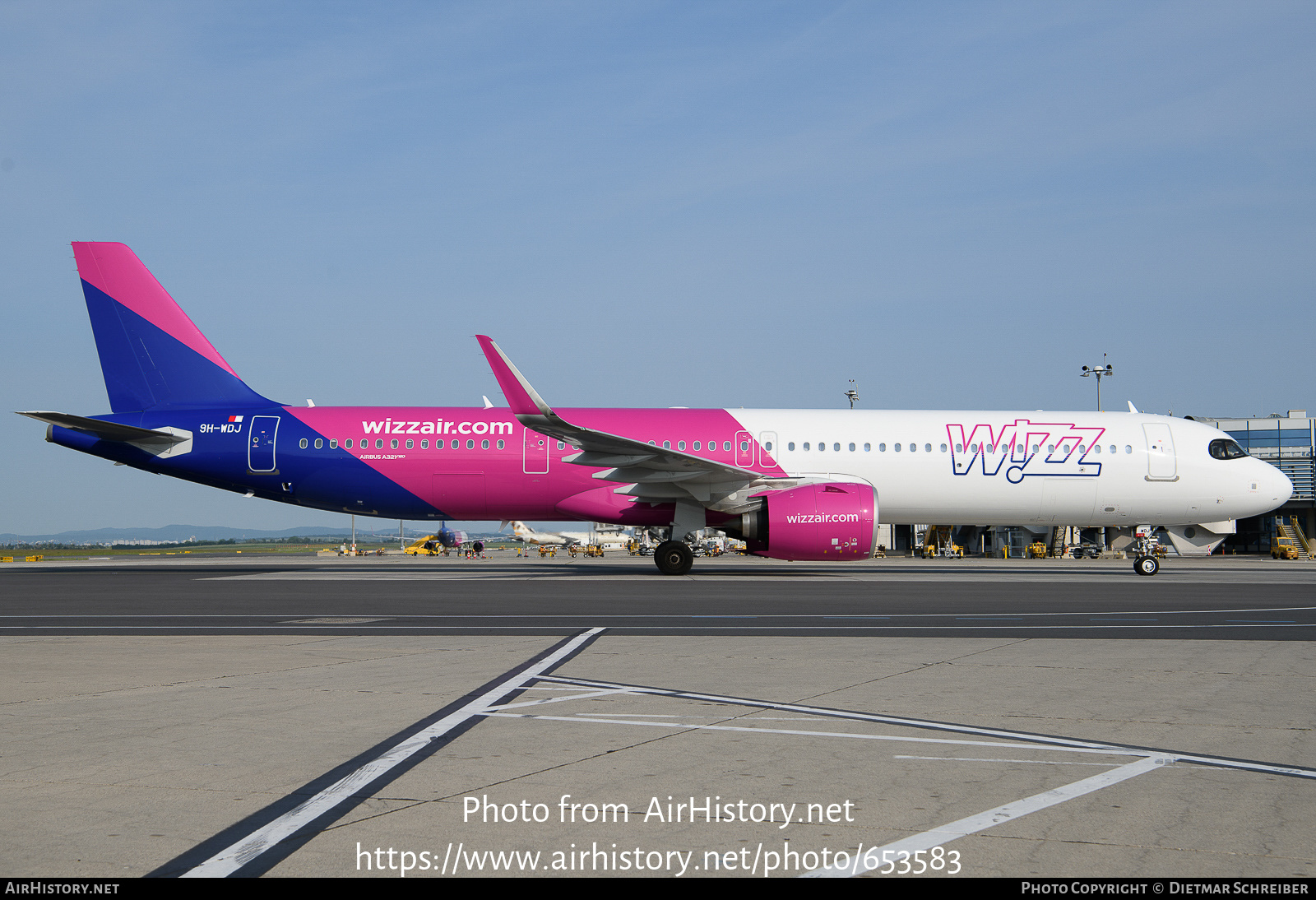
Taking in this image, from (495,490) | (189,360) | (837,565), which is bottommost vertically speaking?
(837,565)

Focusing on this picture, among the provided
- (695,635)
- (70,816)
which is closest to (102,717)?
(70,816)

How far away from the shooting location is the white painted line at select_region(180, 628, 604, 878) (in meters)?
3.15

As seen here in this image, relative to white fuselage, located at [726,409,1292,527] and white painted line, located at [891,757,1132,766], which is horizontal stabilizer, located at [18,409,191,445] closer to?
white fuselage, located at [726,409,1292,527]

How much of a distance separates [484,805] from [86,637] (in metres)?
8.11

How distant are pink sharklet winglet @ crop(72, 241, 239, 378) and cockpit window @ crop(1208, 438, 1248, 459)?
2453cm

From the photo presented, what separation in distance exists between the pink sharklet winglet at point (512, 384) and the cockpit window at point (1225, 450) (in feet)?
55.1

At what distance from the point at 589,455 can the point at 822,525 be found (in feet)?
17.2

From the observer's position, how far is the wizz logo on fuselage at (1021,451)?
74.3ft

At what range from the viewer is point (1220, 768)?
14.7ft

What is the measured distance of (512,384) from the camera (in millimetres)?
19141

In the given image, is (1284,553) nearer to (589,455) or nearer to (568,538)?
(589,455)

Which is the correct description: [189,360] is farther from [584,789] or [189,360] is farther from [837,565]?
[584,789]

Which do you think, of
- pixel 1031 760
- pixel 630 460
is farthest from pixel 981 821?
pixel 630 460
